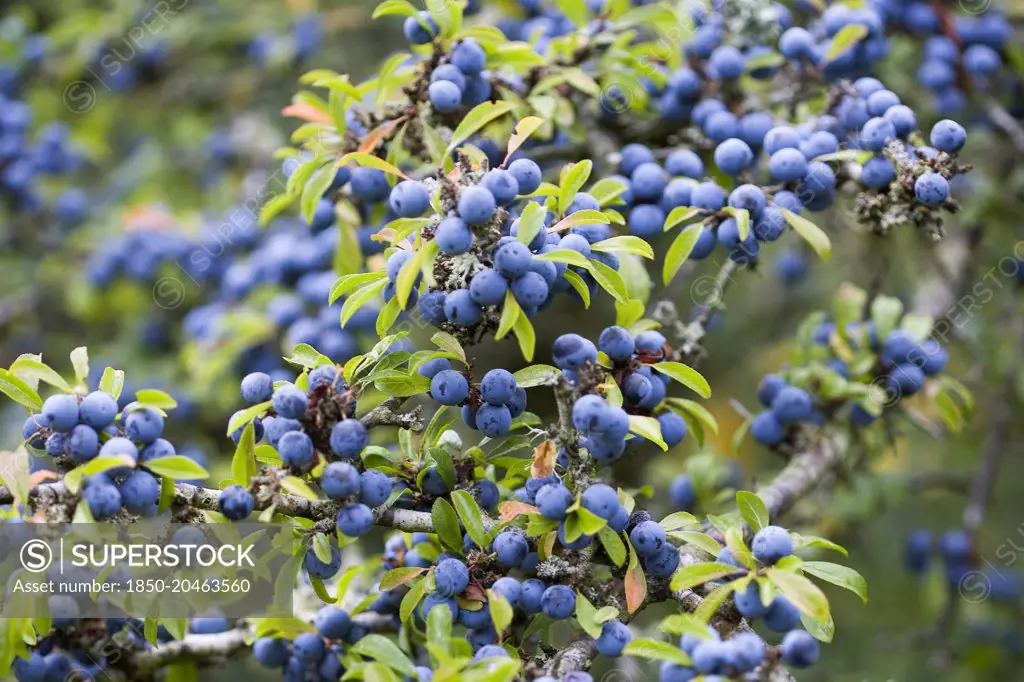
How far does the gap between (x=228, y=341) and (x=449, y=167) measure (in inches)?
55.8

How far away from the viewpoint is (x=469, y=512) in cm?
178

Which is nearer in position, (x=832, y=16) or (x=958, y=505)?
(x=832, y=16)

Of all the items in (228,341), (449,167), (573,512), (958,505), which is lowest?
(958,505)

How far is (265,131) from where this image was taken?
416 cm

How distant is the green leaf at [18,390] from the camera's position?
173 centimetres

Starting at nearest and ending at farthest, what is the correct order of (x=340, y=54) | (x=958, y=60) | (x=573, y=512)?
(x=573, y=512) < (x=958, y=60) < (x=340, y=54)

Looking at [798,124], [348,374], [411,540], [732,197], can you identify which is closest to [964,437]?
[798,124]

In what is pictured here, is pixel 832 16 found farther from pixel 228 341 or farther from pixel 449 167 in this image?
pixel 228 341

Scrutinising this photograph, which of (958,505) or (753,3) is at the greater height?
(753,3)

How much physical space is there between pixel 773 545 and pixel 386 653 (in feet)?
2.24

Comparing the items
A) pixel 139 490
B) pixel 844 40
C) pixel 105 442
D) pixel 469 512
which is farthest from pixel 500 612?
pixel 844 40

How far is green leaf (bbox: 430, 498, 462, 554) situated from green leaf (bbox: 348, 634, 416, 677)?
205 millimetres

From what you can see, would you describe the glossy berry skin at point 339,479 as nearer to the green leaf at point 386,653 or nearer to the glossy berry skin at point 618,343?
the green leaf at point 386,653

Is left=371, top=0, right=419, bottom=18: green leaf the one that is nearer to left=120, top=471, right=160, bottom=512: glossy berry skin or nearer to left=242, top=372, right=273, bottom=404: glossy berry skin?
left=242, top=372, right=273, bottom=404: glossy berry skin
